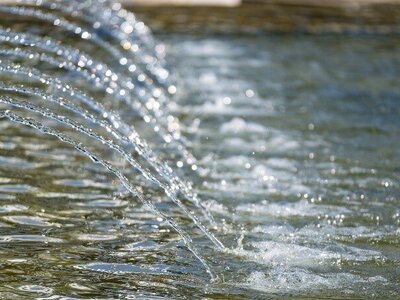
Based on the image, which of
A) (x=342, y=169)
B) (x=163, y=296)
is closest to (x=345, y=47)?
(x=342, y=169)

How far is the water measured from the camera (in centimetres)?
641

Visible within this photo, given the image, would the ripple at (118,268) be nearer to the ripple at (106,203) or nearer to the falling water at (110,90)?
the falling water at (110,90)

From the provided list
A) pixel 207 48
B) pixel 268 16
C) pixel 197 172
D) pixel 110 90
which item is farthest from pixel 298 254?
pixel 268 16

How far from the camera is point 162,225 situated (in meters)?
7.49

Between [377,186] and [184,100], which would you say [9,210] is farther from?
[184,100]

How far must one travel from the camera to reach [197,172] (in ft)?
30.5

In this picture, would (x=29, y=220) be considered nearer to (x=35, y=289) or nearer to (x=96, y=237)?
(x=96, y=237)

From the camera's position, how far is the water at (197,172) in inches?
252

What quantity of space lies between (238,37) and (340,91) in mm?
3609

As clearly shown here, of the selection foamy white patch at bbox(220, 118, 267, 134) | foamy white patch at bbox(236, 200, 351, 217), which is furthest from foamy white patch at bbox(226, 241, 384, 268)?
Answer: foamy white patch at bbox(220, 118, 267, 134)

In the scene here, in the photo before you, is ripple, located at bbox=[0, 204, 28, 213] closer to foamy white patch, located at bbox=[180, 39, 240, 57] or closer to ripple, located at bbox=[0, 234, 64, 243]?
ripple, located at bbox=[0, 234, 64, 243]

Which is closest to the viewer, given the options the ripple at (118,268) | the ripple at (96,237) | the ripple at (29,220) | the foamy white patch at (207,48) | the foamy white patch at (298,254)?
the ripple at (118,268)

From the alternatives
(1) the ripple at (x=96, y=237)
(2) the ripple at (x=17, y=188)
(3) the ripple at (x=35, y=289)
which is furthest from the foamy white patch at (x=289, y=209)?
(3) the ripple at (x=35, y=289)

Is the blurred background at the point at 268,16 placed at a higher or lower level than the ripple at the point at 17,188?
higher
